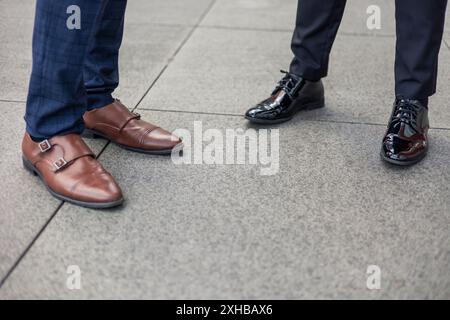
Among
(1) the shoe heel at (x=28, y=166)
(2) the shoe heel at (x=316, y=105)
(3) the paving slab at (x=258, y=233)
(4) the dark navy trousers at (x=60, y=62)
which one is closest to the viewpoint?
(3) the paving slab at (x=258, y=233)

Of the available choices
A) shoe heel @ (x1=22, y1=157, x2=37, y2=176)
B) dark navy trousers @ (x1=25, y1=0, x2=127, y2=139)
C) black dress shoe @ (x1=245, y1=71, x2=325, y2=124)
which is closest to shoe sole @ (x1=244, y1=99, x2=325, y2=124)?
black dress shoe @ (x1=245, y1=71, x2=325, y2=124)

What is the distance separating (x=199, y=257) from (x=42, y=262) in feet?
1.02

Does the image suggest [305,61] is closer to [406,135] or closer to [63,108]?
[406,135]

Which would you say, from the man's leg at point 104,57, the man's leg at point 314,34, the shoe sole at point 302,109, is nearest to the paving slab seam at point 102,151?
the man's leg at point 104,57

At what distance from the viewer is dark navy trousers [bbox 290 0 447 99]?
1427mm

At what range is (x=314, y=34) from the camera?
165 centimetres

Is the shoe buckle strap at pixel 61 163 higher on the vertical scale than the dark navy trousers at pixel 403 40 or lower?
lower

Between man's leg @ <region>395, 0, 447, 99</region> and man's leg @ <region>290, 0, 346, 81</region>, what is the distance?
22cm

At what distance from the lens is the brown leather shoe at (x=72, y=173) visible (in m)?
1.22

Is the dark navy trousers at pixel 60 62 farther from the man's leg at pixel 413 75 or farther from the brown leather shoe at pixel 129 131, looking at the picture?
the man's leg at pixel 413 75

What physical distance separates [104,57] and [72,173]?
0.36 meters

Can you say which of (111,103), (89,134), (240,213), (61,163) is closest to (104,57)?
(111,103)

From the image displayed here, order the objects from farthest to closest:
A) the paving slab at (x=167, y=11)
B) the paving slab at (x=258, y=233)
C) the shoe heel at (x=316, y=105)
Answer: the paving slab at (x=167, y=11)
the shoe heel at (x=316, y=105)
the paving slab at (x=258, y=233)

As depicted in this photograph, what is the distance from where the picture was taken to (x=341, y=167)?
144cm
